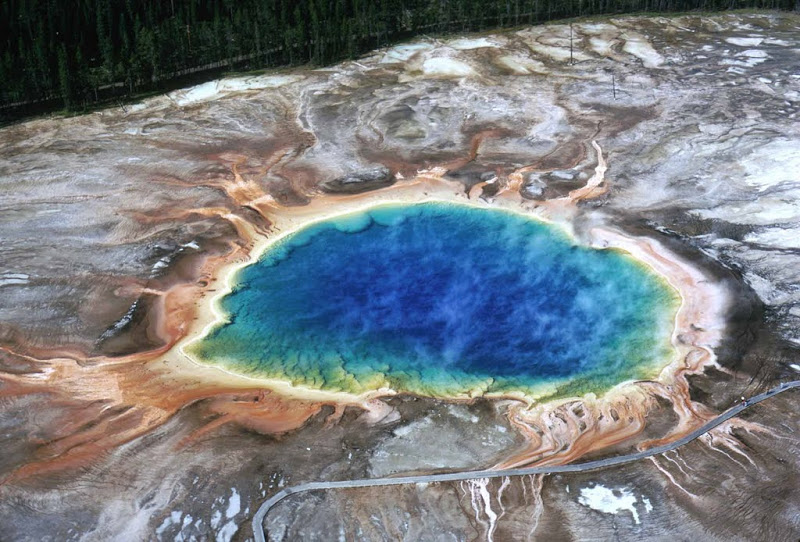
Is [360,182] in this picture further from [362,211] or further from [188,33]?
[188,33]

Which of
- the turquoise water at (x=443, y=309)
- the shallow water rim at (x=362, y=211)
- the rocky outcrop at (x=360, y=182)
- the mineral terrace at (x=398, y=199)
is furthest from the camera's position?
the rocky outcrop at (x=360, y=182)

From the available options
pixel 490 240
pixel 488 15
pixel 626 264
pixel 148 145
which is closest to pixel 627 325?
pixel 626 264

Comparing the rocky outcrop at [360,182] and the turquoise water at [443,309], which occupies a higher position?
the rocky outcrop at [360,182]

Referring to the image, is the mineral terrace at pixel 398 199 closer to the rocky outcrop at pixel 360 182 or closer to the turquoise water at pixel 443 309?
the rocky outcrop at pixel 360 182

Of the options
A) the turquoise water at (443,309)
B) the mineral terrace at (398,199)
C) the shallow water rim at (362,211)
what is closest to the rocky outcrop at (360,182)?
the mineral terrace at (398,199)

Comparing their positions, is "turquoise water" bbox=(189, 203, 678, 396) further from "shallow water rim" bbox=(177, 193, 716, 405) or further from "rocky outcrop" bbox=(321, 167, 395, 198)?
"rocky outcrop" bbox=(321, 167, 395, 198)

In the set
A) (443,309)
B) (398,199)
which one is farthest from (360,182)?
(443,309)

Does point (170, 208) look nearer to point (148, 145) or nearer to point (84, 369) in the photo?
point (148, 145)
